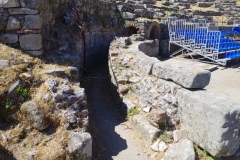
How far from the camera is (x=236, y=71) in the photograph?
929cm

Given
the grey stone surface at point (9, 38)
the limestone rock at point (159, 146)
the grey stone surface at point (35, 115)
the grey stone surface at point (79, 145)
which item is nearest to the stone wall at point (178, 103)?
the limestone rock at point (159, 146)

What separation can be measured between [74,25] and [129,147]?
3.84 m

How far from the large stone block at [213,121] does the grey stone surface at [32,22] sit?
294 cm

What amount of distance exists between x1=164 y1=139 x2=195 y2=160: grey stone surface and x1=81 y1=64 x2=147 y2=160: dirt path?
0.44 m

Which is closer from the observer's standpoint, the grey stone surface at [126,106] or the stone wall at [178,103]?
the stone wall at [178,103]

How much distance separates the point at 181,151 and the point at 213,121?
2.19 feet

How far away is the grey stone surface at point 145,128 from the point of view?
4218mm

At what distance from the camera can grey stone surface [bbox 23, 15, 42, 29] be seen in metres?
4.39

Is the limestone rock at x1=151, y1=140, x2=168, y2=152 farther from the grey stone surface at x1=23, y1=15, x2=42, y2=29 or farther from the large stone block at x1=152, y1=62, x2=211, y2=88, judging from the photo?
the grey stone surface at x1=23, y1=15, x2=42, y2=29

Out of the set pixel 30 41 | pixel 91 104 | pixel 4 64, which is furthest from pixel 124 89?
pixel 4 64

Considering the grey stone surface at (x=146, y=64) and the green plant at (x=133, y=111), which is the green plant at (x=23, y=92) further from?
the grey stone surface at (x=146, y=64)

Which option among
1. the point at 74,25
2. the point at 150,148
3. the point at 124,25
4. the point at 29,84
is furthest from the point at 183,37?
the point at 29,84

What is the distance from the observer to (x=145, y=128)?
436cm

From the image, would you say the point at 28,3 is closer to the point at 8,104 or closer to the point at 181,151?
the point at 8,104
